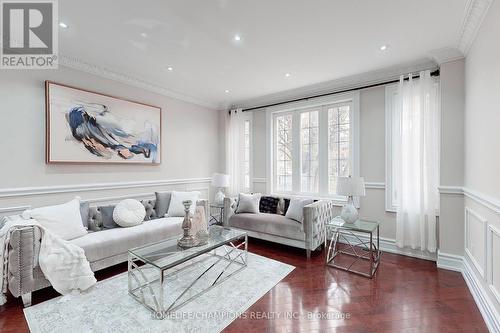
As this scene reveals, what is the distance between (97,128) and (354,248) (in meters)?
4.31

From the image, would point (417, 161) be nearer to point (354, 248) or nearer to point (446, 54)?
point (446, 54)

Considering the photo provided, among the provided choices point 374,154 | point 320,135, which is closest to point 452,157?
point 374,154

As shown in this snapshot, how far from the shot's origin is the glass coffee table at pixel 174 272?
2.07 metres

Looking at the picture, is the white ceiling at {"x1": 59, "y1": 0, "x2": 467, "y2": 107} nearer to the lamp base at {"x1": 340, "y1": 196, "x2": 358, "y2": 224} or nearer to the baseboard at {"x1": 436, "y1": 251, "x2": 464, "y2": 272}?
the lamp base at {"x1": 340, "y1": 196, "x2": 358, "y2": 224}

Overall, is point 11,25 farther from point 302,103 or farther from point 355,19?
point 302,103

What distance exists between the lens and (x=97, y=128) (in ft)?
11.0

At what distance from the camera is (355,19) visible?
2197 millimetres

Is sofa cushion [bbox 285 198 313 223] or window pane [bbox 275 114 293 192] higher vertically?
window pane [bbox 275 114 293 192]

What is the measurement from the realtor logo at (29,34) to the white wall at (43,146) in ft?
0.40

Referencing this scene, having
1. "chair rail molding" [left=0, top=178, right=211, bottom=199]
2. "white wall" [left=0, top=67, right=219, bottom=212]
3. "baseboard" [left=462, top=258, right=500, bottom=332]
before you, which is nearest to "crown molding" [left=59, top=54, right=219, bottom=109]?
"white wall" [left=0, top=67, right=219, bottom=212]

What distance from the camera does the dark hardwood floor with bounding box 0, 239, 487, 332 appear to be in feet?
6.14

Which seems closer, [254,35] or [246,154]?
[254,35]

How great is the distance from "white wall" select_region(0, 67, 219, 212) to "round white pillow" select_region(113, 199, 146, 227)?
496mm

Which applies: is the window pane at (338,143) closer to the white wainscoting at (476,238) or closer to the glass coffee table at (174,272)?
the white wainscoting at (476,238)
